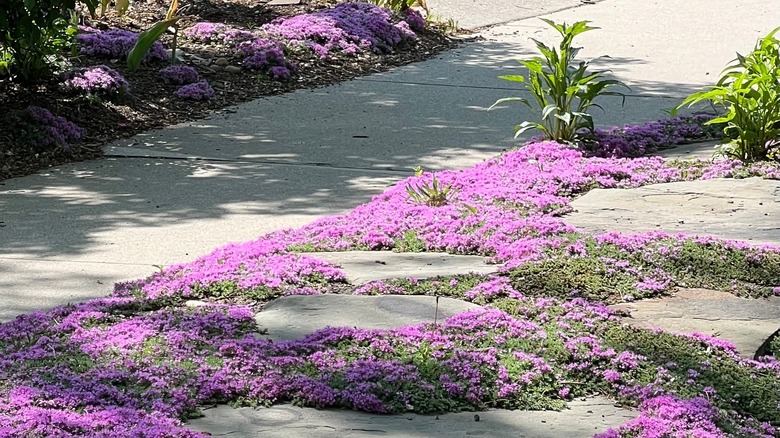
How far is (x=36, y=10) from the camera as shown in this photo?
7.09m

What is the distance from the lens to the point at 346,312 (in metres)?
4.22

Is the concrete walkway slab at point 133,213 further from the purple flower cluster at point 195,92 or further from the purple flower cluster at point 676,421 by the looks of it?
the purple flower cluster at point 676,421

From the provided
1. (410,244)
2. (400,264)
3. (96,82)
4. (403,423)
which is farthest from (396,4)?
(403,423)

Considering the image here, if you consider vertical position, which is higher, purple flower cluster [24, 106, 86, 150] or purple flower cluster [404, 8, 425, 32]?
purple flower cluster [404, 8, 425, 32]

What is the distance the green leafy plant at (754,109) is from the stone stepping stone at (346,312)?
2.91 meters

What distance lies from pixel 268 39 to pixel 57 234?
15.5 feet

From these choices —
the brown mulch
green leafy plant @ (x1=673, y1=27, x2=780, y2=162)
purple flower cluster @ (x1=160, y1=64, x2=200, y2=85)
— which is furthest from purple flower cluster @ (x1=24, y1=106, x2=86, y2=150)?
green leafy plant @ (x1=673, y1=27, x2=780, y2=162)

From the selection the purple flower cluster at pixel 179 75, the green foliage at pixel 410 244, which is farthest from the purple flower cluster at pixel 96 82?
the green foliage at pixel 410 244

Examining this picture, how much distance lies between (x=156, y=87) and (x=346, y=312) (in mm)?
4857

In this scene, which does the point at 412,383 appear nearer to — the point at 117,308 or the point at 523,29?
the point at 117,308

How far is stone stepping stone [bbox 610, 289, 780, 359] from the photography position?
4055 millimetres

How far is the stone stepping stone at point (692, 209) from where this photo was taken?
5.34 meters

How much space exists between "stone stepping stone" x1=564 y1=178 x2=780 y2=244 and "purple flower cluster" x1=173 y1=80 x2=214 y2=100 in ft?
11.7

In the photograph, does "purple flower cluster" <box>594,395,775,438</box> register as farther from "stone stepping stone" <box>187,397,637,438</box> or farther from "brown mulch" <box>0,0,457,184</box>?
"brown mulch" <box>0,0,457,184</box>
